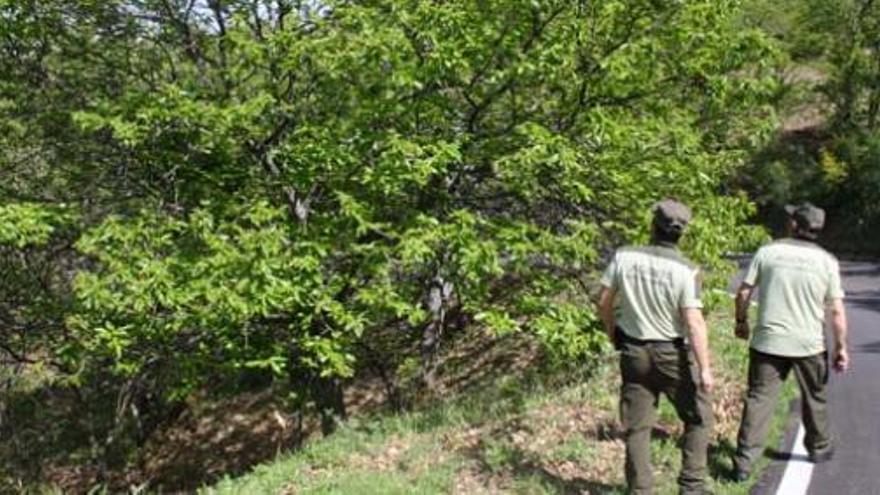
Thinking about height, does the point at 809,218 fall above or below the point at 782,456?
above

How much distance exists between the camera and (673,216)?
5.74 metres

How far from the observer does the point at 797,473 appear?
6.80 meters

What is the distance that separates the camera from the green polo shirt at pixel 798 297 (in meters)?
6.80

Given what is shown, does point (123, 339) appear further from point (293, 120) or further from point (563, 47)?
point (563, 47)

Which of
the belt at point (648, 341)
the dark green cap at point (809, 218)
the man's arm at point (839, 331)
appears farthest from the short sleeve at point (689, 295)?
the man's arm at point (839, 331)

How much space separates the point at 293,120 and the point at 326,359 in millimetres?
2563

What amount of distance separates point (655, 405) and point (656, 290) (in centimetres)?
71

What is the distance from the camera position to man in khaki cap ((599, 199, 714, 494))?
19.0ft

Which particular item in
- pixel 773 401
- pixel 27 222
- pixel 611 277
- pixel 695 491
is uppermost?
pixel 27 222

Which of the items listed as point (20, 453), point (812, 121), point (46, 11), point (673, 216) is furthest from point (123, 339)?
point (812, 121)

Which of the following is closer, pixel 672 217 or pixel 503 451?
pixel 672 217

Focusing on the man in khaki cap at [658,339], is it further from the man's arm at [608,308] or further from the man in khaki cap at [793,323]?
the man in khaki cap at [793,323]

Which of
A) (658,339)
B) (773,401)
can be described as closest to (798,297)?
(773,401)

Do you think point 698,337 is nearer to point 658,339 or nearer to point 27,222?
point 658,339
